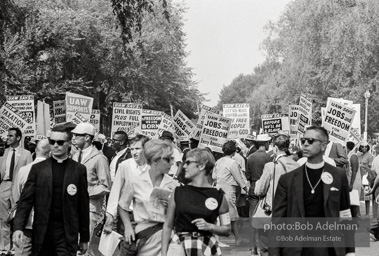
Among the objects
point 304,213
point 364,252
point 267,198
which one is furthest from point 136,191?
point 364,252

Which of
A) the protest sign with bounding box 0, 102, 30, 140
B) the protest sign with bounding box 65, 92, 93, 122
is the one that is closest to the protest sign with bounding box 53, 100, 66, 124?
the protest sign with bounding box 65, 92, 93, 122

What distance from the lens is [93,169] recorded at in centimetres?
1177

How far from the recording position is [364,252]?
48.7ft

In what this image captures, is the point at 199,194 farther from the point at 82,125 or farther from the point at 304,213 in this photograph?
the point at 82,125

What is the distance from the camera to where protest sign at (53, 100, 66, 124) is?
2338 cm

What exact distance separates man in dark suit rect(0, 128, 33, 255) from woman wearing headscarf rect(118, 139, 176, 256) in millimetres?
6146

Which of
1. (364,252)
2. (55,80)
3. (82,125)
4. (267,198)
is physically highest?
→ (55,80)

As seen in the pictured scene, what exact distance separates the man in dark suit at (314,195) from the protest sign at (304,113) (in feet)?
44.3

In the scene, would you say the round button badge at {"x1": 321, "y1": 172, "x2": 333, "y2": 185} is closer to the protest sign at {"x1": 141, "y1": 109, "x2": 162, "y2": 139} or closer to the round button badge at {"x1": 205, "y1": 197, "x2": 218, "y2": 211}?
the round button badge at {"x1": 205, "y1": 197, "x2": 218, "y2": 211}

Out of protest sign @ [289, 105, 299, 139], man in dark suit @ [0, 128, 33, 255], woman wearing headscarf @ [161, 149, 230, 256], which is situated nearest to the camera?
woman wearing headscarf @ [161, 149, 230, 256]

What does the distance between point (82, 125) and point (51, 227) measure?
12.2 ft

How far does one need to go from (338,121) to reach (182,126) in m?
6.21

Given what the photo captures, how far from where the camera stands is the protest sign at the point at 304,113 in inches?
840

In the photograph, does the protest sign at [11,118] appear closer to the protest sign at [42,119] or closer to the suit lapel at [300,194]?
the protest sign at [42,119]
